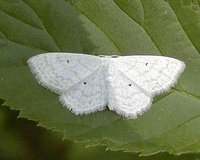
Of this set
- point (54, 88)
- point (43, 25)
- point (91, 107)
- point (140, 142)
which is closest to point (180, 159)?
point (140, 142)

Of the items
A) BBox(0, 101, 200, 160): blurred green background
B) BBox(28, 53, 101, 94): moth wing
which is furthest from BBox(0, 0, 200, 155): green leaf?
→ BBox(0, 101, 200, 160): blurred green background

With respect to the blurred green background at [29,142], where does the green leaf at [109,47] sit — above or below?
above

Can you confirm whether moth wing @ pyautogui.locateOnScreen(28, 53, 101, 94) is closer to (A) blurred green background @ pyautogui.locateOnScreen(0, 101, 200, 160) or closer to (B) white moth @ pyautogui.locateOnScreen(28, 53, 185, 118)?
(B) white moth @ pyautogui.locateOnScreen(28, 53, 185, 118)

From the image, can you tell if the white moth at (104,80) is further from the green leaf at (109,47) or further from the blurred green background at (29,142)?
the blurred green background at (29,142)

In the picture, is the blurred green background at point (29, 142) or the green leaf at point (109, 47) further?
the blurred green background at point (29, 142)

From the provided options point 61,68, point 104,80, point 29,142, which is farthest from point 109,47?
point 29,142

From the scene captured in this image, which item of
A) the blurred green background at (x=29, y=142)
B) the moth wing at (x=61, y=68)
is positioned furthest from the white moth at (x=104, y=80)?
the blurred green background at (x=29, y=142)
